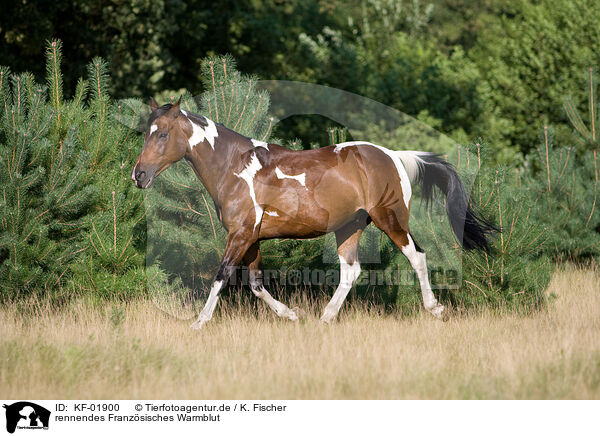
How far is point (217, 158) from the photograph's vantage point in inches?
225

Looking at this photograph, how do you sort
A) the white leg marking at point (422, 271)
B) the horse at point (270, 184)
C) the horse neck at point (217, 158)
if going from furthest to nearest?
the white leg marking at point (422, 271) < the horse neck at point (217, 158) < the horse at point (270, 184)

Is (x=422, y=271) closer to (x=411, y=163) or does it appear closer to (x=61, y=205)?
(x=411, y=163)

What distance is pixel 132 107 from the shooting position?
25.0 ft

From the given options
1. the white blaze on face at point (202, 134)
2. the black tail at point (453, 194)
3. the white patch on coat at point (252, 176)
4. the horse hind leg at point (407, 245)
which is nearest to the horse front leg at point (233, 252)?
the white patch on coat at point (252, 176)

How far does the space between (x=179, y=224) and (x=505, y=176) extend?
10.8 ft

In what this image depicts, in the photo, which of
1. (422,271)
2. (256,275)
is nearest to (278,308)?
(256,275)

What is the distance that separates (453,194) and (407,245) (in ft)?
2.37

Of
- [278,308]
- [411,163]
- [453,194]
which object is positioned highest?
[411,163]

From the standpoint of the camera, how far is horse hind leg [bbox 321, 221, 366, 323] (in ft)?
20.3

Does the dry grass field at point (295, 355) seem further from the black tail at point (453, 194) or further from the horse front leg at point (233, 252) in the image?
the black tail at point (453, 194)

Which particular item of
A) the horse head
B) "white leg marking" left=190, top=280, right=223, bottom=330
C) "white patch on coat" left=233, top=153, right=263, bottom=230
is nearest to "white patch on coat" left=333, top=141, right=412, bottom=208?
"white patch on coat" left=233, top=153, right=263, bottom=230

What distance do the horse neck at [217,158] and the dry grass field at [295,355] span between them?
1.29 metres

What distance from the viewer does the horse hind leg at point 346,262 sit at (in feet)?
20.3
